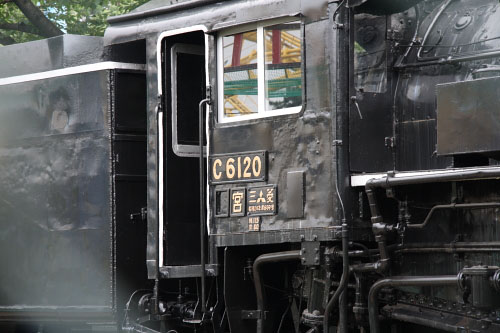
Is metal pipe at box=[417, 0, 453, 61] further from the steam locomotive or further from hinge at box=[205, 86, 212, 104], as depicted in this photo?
hinge at box=[205, 86, 212, 104]

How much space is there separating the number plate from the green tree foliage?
22.9 ft

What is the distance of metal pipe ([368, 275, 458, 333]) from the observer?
594cm

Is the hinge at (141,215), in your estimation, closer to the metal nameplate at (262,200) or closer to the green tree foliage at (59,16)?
the metal nameplate at (262,200)

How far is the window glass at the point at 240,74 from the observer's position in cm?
691

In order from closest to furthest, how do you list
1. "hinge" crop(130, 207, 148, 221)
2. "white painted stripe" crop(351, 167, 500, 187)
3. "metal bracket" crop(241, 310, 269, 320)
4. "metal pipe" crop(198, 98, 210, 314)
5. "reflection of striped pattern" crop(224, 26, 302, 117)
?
"white painted stripe" crop(351, 167, 500, 187), "reflection of striped pattern" crop(224, 26, 302, 117), "metal bracket" crop(241, 310, 269, 320), "metal pipe" crop(198, 98, 210, 314), "hinge" crop(130, 207, 148, 221)

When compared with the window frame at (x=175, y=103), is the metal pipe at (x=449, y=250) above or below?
below

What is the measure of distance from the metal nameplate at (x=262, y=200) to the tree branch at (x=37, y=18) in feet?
25.0

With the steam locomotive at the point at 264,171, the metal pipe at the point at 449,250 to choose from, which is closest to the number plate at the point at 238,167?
the steam locomotive at the point at 264,171

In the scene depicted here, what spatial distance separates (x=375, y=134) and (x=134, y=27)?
2412mm

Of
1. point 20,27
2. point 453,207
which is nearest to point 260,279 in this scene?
point 453,207

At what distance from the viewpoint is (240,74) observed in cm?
700

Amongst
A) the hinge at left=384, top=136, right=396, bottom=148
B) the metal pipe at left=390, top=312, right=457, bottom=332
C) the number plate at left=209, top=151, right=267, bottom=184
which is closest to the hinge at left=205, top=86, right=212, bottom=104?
the number plate at left=209, top=151, right=267, bottom=184

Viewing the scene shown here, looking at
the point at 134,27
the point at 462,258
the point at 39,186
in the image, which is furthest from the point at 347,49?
the point at 39,186

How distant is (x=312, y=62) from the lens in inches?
258
